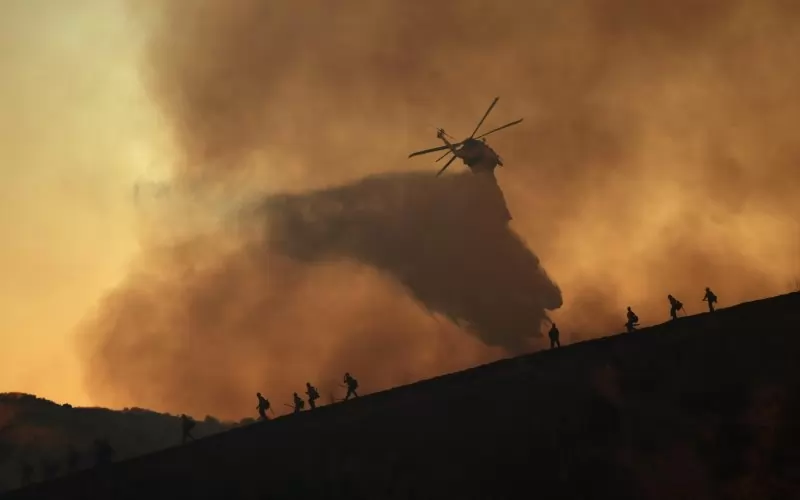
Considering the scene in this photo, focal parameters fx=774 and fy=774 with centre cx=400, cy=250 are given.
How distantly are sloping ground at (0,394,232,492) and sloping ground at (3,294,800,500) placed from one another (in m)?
49.8

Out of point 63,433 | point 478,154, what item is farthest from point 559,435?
point 63,433

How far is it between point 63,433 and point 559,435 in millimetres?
77924

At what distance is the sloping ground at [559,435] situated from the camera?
1328 inches

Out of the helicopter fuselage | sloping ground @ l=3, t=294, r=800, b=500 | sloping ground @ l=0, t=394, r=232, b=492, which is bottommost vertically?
sloping ground @ l=3, t=294, r=800, b=500

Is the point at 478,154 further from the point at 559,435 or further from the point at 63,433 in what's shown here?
the point at 63,433

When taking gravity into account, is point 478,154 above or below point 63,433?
above

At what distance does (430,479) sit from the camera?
3812 centimetres

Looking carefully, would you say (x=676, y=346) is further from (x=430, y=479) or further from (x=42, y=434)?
(x=42, y=434)

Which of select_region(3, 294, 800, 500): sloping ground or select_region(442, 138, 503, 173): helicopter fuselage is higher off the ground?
select_region(442, 138, 503, 173): helicopter fuselage

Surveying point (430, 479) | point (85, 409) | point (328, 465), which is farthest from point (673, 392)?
point (85, 409)

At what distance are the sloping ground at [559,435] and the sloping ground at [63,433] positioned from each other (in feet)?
163

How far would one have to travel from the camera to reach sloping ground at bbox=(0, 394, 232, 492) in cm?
8906

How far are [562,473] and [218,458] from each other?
64.6ft

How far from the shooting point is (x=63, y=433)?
95.7 m
